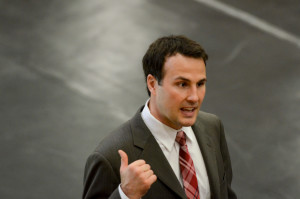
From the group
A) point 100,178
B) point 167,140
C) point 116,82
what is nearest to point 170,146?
point 167,140

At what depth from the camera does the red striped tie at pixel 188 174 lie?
68.6 inches

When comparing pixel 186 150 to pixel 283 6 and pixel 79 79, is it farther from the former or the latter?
pixel 283 6

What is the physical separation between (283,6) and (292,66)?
3.28 ft

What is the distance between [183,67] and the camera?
1.69 meters

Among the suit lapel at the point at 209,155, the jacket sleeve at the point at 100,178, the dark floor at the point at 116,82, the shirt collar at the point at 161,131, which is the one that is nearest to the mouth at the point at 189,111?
the shirt collar at the point at 161,131

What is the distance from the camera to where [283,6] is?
15.6 feet

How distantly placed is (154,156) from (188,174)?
6.0 inches

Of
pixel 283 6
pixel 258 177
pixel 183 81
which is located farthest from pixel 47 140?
pixel 283 6

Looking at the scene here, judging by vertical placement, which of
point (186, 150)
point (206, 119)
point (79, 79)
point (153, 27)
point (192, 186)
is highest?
point (153, 27)

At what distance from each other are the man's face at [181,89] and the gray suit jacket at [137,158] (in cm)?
12

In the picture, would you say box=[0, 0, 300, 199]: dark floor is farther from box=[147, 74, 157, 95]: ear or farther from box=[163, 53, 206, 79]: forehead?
box=[163, 53, 206, 79]: forehead

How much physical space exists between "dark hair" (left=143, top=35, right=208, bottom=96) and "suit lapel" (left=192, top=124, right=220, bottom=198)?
1.03 feet

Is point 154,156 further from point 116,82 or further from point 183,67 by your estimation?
point 116,82

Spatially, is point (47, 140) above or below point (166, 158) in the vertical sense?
above
